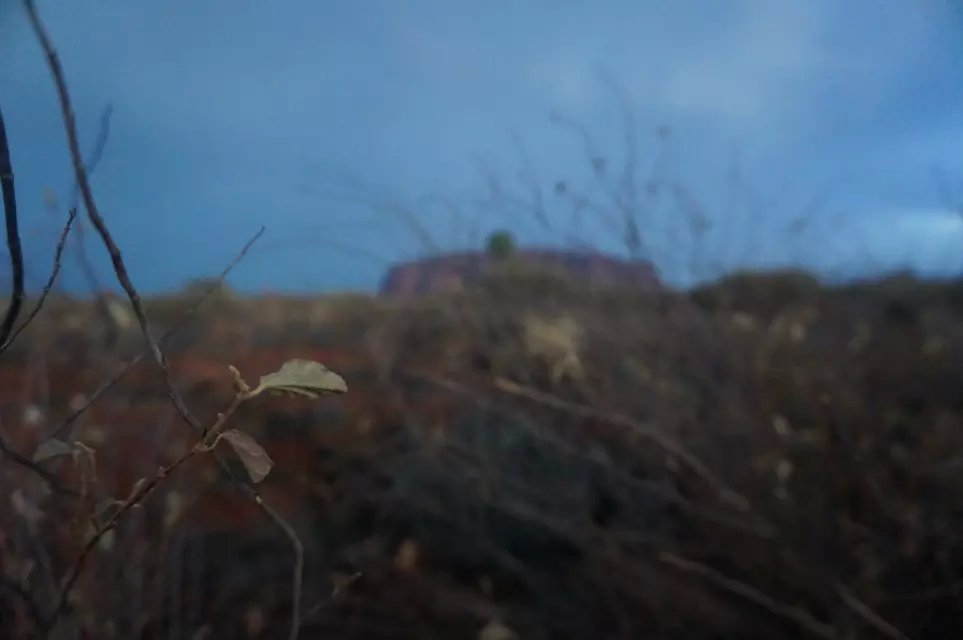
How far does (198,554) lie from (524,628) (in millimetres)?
711

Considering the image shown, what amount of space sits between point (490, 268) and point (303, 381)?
1929mm

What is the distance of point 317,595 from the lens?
6.75 feet

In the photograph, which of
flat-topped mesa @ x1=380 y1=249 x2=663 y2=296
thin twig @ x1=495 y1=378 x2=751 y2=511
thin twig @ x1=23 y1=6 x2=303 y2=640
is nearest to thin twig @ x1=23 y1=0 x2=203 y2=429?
thin twig @ x1=23 y1=6 x2=303 y2=640

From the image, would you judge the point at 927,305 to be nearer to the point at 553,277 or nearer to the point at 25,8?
the point at 553,277

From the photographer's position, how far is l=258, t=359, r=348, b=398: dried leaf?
1.76 feet

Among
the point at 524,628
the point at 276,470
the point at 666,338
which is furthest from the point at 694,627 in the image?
the point at 276,470

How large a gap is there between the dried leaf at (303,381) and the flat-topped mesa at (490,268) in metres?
1.61

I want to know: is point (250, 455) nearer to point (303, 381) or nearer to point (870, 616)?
point (303, 381)

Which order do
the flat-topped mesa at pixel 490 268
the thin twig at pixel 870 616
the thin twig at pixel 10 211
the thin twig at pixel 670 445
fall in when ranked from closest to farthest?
the thin twig at pixel 10 211 → the thin twig at pixel 870 616 → the thin twig at pixel 670 445 → the flat-topped mesa at pixel 490 268

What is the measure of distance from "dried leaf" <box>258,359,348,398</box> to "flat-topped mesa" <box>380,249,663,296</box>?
1.61 meters

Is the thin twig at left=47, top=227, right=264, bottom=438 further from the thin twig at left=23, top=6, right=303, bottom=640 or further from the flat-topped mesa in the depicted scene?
the flat-topped mesa

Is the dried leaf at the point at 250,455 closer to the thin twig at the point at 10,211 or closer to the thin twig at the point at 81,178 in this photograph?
the thin twig at the point at 81,178

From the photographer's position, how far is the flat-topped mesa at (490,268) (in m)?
2.28

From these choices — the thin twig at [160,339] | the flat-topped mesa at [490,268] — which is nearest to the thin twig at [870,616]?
the flat-topped mesa at [490,268]
